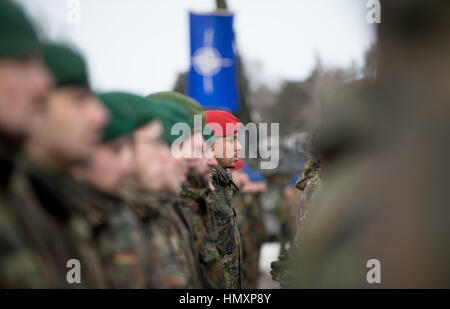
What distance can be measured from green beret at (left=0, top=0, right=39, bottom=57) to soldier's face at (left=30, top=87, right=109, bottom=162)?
19cm

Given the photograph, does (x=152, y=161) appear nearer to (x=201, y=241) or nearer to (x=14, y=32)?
(x=201, y=241)

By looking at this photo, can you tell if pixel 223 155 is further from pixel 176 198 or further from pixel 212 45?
pixel 212 45

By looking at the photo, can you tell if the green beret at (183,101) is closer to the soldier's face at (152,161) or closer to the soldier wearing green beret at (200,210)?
the soldier wearing green beret at (200,210)

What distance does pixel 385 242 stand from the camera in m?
1.51

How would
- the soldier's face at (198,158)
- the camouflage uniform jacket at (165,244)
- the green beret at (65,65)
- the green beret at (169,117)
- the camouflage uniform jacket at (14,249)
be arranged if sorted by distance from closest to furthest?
the camouflage uniform jacket at (14,249) → the green beret at (65,65) → the camouflage uniform jacket at (165,244) → the green beret at (169,117) → the soldier's face at (198,158)

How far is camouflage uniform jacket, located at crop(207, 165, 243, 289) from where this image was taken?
151 inches

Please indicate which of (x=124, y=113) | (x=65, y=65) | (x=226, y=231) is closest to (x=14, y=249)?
(x=65, y=65)

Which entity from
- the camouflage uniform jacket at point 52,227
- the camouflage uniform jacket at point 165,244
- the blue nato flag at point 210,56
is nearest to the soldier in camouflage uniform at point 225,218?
the camouflage uniform jacket at point 165,244

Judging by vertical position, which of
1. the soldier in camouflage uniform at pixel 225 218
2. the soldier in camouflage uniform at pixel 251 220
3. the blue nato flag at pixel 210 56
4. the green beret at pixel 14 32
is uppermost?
the blue nato flag at pixel 210 56

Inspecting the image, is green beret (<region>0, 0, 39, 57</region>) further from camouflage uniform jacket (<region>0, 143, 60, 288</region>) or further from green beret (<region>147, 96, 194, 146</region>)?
green beret (<region>147, 96, 194, 146</region>)

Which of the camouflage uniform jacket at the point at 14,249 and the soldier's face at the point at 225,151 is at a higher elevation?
the soldier's face at the point at 225,151

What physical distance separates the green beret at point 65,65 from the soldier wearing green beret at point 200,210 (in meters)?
0.92

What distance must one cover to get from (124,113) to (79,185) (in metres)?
0.53

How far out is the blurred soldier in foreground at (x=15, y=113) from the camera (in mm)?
1748
